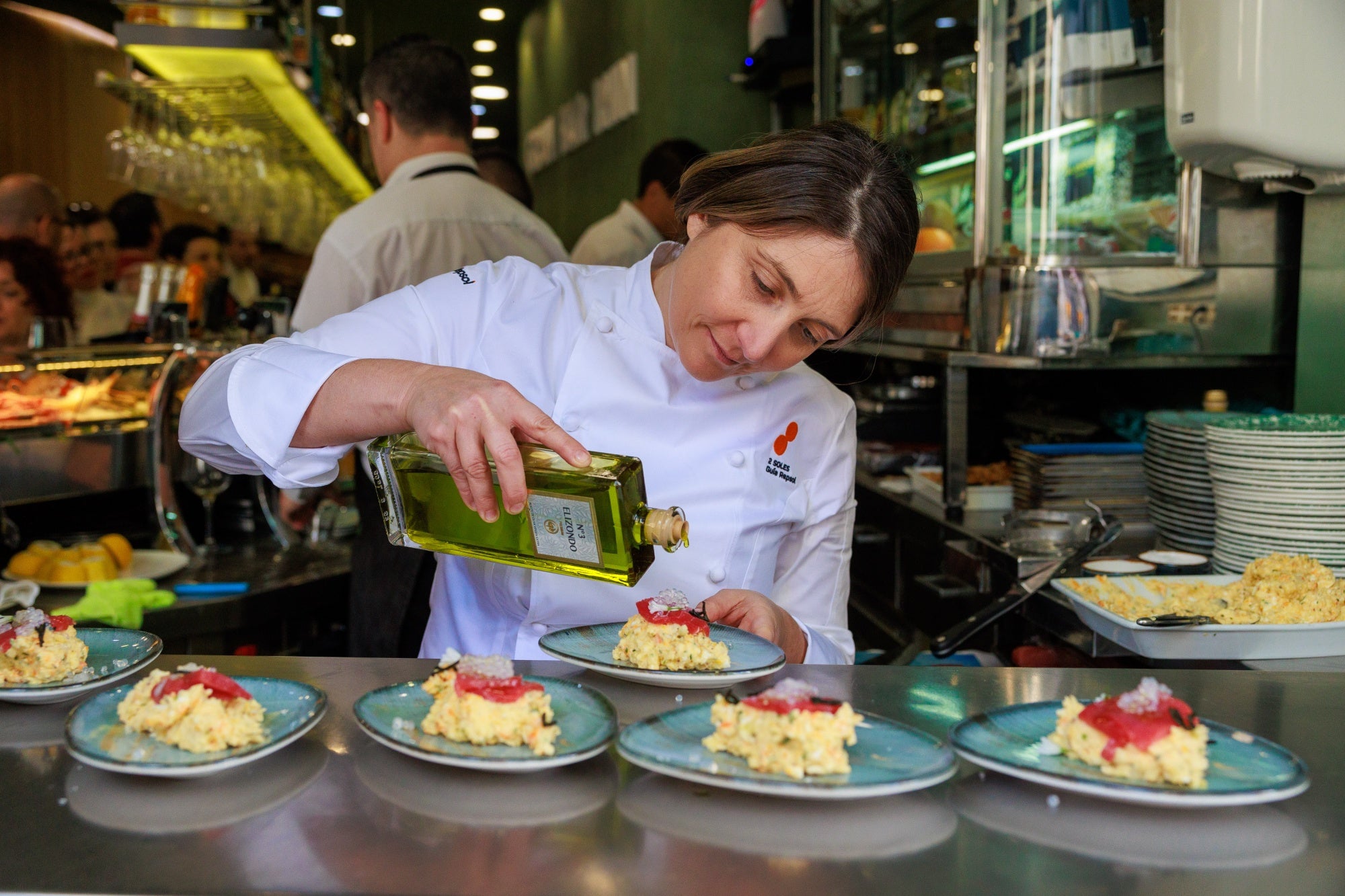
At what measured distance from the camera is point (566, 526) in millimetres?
1133

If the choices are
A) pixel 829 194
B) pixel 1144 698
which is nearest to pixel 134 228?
pixel 829 194

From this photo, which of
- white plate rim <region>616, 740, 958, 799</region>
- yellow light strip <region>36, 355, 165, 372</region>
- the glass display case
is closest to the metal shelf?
the glass display case

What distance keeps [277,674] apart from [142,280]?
2357mm

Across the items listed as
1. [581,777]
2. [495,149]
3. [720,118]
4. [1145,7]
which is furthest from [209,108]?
[581,777]

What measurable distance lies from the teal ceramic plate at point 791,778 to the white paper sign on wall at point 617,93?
6.23 m

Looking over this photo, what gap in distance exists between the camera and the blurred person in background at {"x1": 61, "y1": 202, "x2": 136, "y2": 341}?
16.1 ft

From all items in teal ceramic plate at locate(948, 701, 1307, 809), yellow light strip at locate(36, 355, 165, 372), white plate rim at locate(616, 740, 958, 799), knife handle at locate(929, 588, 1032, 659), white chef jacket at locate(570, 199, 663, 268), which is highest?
white chef jacket at locate(570, 199, 663, 268)

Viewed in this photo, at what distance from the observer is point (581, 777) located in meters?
0.93

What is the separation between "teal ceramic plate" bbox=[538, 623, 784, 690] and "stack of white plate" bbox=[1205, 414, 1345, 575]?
3.72ft

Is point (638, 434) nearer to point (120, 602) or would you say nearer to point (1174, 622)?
point (1174, 622)

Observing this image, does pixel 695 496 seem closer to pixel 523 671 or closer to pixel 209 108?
pixel 523 671

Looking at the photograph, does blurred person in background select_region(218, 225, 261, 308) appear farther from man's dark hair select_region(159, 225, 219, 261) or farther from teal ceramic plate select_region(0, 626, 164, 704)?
teal ceramic plate select_region(0, 626, 164, 704)

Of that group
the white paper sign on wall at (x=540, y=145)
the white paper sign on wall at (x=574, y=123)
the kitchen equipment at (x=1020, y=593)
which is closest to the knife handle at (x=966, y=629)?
the kitchen equipment at (x=1020, y=593)

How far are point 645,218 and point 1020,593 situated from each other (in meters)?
3.17
